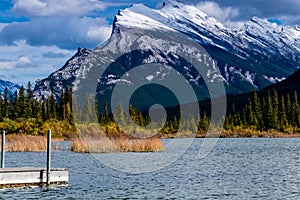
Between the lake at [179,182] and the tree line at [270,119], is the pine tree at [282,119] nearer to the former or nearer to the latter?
the tree line at [270,119]

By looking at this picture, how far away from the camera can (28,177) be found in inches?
1578

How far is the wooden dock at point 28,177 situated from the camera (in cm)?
3894

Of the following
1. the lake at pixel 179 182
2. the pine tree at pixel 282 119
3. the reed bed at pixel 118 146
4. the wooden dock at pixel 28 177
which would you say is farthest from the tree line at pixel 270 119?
the wooden dock at pixel 28 177

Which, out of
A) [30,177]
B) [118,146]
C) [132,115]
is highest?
[132,115]

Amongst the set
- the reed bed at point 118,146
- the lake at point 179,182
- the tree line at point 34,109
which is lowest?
the lake at point 179,182

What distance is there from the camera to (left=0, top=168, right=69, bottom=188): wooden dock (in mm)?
38938

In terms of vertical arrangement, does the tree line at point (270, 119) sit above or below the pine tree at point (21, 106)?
below

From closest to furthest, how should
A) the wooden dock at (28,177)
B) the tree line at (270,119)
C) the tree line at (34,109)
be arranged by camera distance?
the wooden dock at (28,177), the tree line at (34,109), the tree line at (270,119)

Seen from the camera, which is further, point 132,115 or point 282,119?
point 132,115

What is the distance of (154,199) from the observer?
34.1 meters

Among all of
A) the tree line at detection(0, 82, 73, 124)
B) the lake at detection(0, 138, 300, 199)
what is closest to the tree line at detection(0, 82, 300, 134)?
the tree line at detection(0, 82, 73, 124)

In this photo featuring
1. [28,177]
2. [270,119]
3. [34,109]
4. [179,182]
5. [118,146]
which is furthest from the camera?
[270,119]

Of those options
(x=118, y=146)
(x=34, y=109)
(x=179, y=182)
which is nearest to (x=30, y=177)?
(x=179, y=182)

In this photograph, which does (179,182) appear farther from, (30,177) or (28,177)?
(28,177)
